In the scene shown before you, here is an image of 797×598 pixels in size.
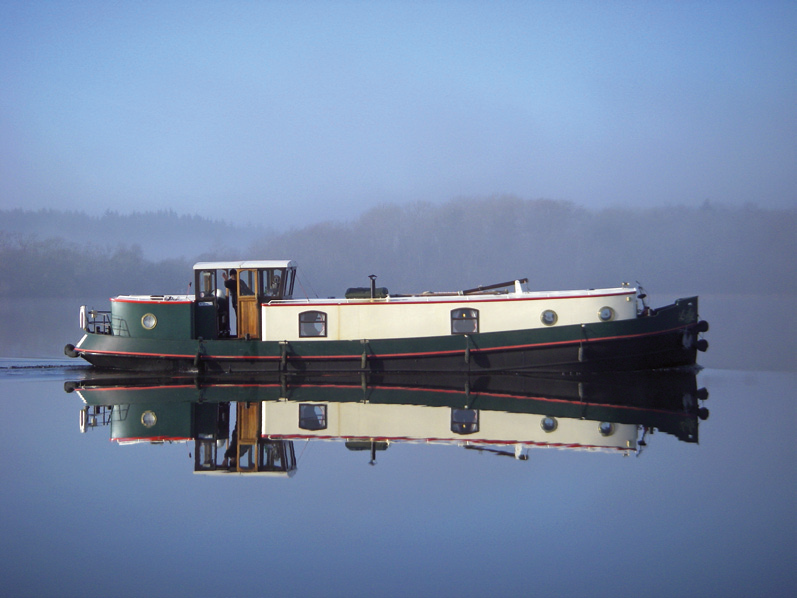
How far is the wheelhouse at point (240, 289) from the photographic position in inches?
830

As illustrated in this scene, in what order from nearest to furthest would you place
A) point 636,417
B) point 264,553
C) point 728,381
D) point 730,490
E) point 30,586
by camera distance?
1. point 30,586
2. point 264,553
3. point 730,490
4. point 636,417
5. point 728,381

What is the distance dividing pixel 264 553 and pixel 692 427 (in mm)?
8823

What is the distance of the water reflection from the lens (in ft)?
41.4

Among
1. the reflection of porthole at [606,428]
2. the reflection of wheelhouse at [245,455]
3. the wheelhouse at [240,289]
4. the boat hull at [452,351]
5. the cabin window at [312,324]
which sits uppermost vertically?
the wheelhouse at [240,289]

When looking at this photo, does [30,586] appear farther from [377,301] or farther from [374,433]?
[377,301]

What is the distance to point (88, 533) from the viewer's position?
880cm

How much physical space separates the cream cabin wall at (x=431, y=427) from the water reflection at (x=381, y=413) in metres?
0.02

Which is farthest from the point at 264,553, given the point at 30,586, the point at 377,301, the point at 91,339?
the point at 91,339

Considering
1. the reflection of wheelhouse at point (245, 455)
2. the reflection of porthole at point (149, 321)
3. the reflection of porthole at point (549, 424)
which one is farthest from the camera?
the reflection of porthole at point (149, 321)

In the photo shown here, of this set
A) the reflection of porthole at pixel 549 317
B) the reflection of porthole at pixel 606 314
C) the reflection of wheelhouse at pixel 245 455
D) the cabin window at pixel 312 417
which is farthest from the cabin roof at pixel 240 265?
the reflection of porthole at pixel 606 314

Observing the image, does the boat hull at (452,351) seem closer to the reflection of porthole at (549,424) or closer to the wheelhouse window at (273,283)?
the wheelhouse window at (273,283)

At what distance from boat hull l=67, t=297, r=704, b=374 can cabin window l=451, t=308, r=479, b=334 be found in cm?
63

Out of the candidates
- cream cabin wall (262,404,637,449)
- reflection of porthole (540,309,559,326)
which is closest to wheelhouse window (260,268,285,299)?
cream cabin wall (262,404,637,449)

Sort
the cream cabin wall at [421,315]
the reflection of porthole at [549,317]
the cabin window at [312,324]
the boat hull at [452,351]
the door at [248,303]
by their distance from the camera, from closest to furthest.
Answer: the boat hull at [452,351] → the cream cabin wall at [421,315] → the reflection of porthole at [549,317] → the cabin window at [312,324] → the door at [248,303]
